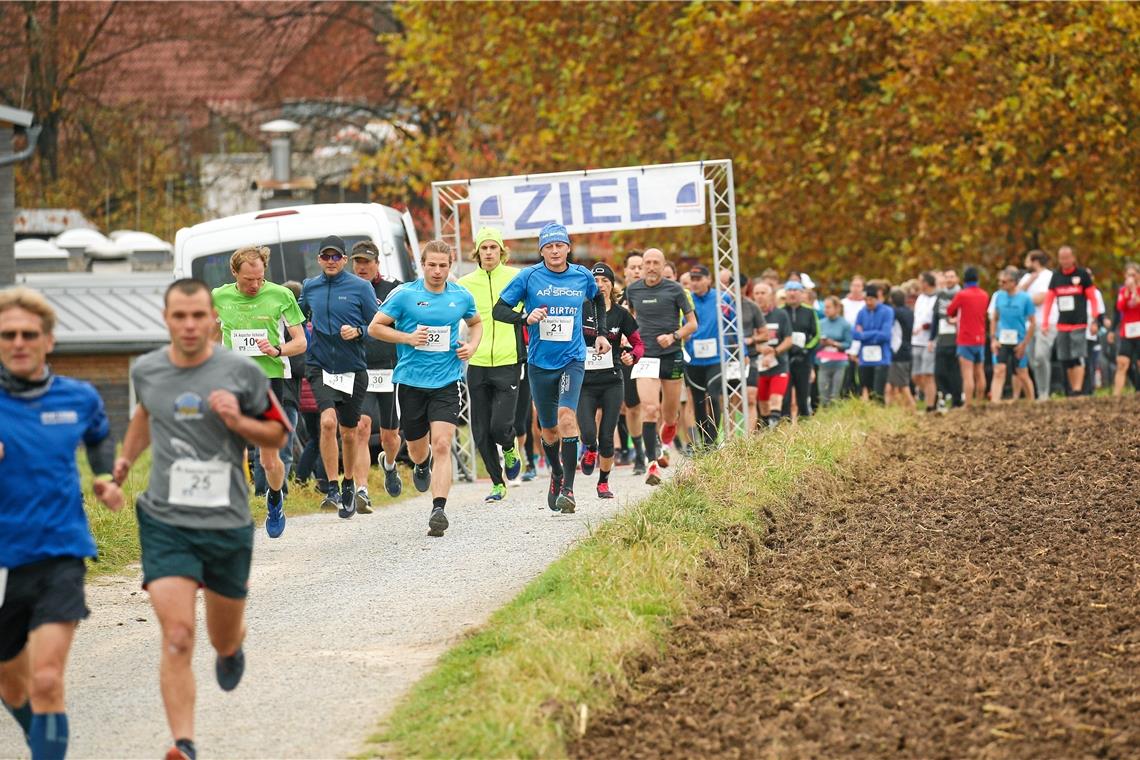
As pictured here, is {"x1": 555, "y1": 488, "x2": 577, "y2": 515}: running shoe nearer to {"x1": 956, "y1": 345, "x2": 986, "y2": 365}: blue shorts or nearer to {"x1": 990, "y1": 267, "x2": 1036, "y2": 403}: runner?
{"x1": 956, "y1": 345, "x2": 986, "y2": 365}: blue shorts

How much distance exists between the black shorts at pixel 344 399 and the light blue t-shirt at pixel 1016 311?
12.1 m

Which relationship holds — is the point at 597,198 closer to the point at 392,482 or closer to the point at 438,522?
the point at 392,482

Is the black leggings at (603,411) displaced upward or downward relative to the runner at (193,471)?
downward

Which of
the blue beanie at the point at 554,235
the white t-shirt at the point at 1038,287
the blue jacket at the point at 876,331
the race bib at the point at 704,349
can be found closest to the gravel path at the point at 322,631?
the blue beanie at the point at 554,235

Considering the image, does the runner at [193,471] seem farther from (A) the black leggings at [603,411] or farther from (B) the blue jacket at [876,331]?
(B) the blue jacket at [876,331]

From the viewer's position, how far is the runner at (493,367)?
1381cm

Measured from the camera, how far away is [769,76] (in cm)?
3048

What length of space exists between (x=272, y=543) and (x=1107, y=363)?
64.7 feet

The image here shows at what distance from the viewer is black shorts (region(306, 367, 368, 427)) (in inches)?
566

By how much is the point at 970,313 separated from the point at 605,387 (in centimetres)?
969

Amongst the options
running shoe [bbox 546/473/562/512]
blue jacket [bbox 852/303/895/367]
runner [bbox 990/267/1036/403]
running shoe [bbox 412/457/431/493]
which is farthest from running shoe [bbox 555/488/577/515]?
runner [bbox 990/267/1036/403]

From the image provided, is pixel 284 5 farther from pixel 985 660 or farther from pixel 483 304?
pixel 985 660

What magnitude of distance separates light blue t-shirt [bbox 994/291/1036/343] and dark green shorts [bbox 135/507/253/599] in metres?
18.2

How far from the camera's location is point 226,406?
705 centimetres
